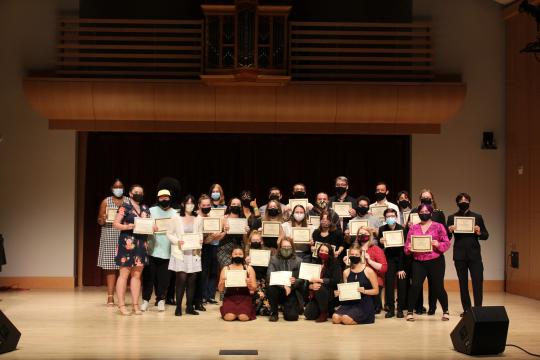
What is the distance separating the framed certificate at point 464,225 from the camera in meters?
9.66

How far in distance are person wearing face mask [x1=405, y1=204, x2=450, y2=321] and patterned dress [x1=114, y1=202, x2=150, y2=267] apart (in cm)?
333

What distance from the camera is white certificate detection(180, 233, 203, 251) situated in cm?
975

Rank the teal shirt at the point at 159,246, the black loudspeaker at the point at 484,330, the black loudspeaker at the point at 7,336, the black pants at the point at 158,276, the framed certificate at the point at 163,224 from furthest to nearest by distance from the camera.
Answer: the black pants at the point at 158,276
the teal shirt at the point at 159,246
the framed certificate at the point at 163,224
the black loudspeaker at the point at 7,336
the black loudspeaker at the point at 484,330

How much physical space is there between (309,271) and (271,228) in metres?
0.82

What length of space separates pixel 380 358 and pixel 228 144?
21.7ft

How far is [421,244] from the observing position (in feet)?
31.3

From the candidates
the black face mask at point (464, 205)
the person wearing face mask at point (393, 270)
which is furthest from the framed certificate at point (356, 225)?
the black face mask at point (464, 205)

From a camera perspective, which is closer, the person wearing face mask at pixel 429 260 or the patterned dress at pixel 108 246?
the person wearing face mask at pixel 429 260

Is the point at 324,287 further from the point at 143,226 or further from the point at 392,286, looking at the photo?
the point at 143,226

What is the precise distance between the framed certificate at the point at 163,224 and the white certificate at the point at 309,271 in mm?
1773

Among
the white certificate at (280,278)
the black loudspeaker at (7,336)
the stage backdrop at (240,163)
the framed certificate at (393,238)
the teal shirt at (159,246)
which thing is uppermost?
the stage backdrop at (240,163)

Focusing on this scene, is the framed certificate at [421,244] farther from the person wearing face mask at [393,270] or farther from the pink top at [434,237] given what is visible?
the person wearing face mask at [393,270]

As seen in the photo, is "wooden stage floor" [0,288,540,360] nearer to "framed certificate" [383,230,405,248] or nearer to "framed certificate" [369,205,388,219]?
"framed certificate" [383,230,405,248]

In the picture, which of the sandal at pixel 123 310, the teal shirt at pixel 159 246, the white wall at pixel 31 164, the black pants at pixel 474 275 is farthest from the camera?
the white wall at pixel 31 164
